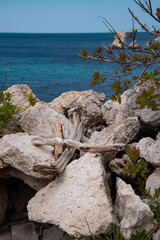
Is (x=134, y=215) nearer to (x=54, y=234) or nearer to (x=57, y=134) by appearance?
(x=54, y=234)

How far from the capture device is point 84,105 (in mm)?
5445

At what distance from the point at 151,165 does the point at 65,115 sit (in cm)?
210

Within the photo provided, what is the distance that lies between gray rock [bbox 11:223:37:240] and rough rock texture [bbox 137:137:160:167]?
1997 mm

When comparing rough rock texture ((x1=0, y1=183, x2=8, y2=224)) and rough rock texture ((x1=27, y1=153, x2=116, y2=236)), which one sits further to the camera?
rough rock texture ((x1=0, y1=183, x2=8, y2=224))

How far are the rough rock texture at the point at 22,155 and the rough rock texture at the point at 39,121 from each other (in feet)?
1.95

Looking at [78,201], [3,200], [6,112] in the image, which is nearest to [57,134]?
[6,112]

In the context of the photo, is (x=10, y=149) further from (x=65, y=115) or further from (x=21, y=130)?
(x=65, y=115)

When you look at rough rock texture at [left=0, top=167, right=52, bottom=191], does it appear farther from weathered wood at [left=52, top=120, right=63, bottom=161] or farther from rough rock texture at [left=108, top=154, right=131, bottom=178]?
rough rock texture at [left=108, top=154, right=131, bottom=178]

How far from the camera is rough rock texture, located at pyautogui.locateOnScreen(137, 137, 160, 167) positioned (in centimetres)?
419

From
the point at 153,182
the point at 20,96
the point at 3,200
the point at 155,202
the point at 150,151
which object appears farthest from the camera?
the point at 20,96

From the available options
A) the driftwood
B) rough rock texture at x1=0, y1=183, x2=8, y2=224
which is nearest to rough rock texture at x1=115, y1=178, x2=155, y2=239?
the driftwood

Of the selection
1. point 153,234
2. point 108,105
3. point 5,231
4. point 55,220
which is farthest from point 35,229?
point 108,105

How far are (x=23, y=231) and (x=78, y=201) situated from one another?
4.97 ft

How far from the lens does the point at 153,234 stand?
11.2ft
